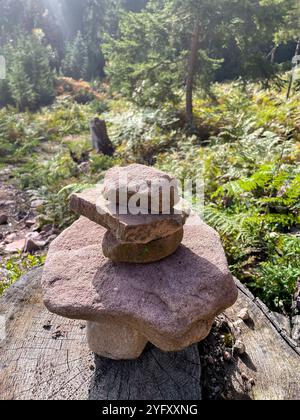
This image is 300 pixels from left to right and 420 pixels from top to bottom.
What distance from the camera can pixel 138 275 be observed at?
2295mm

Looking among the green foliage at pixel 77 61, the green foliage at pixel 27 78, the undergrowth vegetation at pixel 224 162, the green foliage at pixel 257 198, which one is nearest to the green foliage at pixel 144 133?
the undergrowth vegetation at pixel 224 162

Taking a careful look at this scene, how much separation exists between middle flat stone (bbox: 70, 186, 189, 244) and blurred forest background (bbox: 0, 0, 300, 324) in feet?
5.98

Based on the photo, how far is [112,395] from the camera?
89.7 inches

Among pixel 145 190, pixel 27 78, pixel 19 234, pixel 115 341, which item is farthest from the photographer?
pixel 27 78

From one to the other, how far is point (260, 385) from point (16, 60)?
874 inches

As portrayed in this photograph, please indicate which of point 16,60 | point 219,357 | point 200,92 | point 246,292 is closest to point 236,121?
point 200,92

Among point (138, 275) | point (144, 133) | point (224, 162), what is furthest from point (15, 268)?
point (144, 133)

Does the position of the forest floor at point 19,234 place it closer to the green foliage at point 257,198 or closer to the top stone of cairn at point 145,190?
the top stone of cairn at point 145,190

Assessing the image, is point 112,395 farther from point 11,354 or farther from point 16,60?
point 16,60

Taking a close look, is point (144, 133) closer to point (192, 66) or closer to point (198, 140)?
point (198, 140)

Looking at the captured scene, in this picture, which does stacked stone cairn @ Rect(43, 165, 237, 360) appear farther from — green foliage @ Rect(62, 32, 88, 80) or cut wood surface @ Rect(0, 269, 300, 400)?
green foliage @ Rect(62, 32, 88, 80)

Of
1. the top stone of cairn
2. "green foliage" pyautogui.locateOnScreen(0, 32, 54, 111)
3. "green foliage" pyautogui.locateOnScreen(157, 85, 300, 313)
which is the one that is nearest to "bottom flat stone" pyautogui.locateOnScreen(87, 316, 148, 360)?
the top stone of cairn

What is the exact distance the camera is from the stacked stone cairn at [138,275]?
209 centimetres

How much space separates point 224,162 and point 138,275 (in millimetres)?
4981
